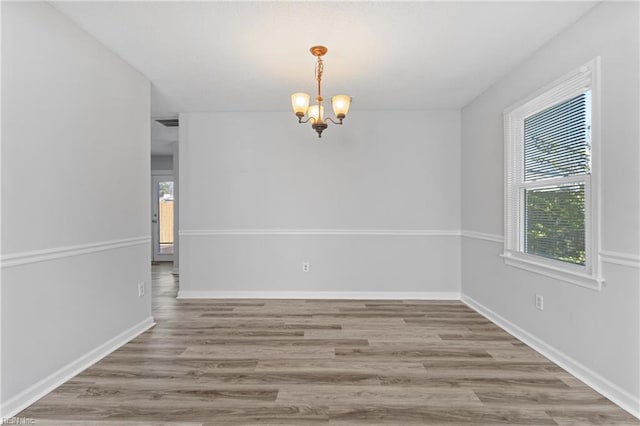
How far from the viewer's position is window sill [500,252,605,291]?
2320 millimetres

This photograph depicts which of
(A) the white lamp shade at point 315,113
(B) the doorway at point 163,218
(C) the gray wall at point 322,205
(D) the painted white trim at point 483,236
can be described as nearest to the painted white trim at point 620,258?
(D) the painted white trim at point 483,236

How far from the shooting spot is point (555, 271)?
8.87ft

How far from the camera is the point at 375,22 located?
2504 millimetres

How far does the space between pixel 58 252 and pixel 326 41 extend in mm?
2438

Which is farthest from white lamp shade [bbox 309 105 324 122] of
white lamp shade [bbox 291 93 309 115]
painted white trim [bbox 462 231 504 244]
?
painted white trim [bbox 462 231 504 244]

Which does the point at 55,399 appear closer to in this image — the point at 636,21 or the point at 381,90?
the point at 381,90

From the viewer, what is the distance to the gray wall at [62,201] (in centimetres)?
202

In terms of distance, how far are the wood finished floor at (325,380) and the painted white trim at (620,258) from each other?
84cm

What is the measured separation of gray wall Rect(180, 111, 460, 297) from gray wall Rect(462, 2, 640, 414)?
135 centimetres

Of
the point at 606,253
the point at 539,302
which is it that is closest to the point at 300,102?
the point at 606,253

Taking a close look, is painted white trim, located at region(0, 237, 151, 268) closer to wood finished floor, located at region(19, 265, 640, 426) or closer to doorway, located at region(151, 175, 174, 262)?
wood finished floor, located at region(19, 265, 640, 426)

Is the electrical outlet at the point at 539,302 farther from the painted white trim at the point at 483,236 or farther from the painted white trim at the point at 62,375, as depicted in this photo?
the painted white trim at the point at 62,375

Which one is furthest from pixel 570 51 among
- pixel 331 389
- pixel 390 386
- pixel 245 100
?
pixel 245 100

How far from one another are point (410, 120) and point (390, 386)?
345 centimetres
